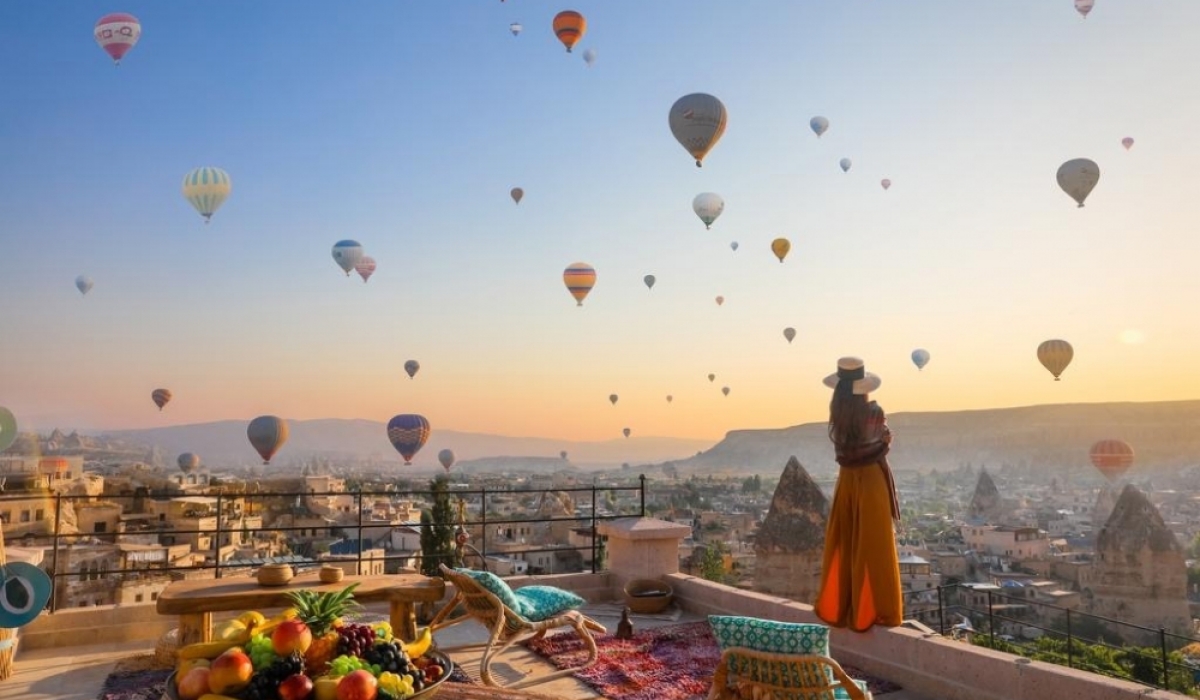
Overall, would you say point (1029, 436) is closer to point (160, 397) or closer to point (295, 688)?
point (160, 397)

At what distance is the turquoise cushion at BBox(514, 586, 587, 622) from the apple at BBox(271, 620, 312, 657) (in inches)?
133

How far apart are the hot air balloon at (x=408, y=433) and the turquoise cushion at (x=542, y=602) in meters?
17.1

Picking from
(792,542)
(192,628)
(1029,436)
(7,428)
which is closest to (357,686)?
(192,628)

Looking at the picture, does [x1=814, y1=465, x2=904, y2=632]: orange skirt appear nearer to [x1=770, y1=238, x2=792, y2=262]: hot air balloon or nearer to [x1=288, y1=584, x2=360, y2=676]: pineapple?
[x1=288, y1=584, x2=360, y2=676]: pineapple

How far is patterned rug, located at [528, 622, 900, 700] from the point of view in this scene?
5297 mm

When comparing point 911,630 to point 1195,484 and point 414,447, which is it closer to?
point 414,447

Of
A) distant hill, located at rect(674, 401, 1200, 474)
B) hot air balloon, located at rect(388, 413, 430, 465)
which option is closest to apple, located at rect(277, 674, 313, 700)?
hot air balloon, located at rect(388, 413, 430, 465)

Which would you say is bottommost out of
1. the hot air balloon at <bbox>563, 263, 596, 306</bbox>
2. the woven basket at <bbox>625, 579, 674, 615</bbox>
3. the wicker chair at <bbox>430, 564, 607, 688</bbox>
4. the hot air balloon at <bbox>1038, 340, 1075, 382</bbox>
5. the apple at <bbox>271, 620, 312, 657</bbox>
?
the woven basket at <bbox>625, 579, 674, 615</bbox>

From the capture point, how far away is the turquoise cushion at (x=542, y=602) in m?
5.73

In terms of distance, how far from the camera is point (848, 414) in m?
5.89

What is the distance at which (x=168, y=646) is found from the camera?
5812 mm

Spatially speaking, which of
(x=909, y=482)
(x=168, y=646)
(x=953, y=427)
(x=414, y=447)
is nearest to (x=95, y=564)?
(x=414, y=447)

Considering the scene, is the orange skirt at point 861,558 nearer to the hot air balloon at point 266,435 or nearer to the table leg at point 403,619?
the table leg at point 403,619

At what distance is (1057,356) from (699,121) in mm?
15428
